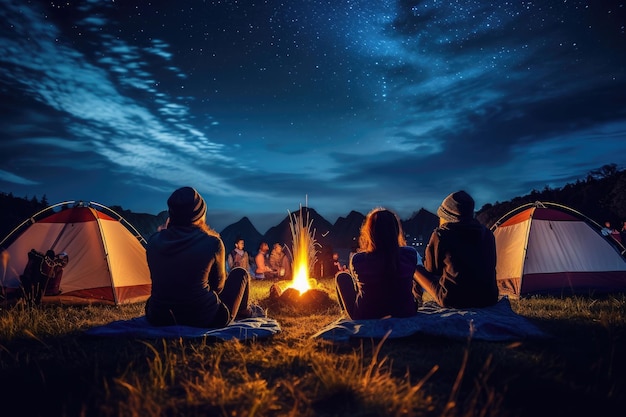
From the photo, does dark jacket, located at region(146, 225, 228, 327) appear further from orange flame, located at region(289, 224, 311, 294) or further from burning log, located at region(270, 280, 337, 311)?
orange flame, located at region(289, 224, 311, 294)

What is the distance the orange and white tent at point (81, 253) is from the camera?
8.68m

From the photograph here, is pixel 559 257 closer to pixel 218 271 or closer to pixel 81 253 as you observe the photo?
pixel 218 271

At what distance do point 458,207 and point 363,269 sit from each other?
1.77 m

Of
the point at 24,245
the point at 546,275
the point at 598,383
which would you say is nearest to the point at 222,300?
the point at 598,383

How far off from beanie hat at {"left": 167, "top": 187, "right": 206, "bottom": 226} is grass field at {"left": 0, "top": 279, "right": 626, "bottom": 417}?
4.73 feet

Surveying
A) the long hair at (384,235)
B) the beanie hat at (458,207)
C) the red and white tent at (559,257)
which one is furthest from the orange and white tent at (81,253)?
the red and white tent at (559,257)

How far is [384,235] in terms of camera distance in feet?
16.6

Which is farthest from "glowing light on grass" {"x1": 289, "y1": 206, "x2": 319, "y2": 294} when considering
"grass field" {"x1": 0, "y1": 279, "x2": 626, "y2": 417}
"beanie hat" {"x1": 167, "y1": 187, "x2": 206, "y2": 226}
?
"beanie hat" {"x1": 167, "y1": 187, "x2": 206, "y2": 226}

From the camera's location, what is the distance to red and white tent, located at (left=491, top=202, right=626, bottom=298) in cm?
894

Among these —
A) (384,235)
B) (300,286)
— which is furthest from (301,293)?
(384,235)

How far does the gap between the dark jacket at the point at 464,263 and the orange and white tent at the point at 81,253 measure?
6687 mm

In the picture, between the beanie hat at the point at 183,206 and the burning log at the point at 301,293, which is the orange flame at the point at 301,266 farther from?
the beanie hat at the point at 183,206

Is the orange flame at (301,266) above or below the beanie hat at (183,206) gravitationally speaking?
below

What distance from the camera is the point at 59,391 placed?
3.16 metres
